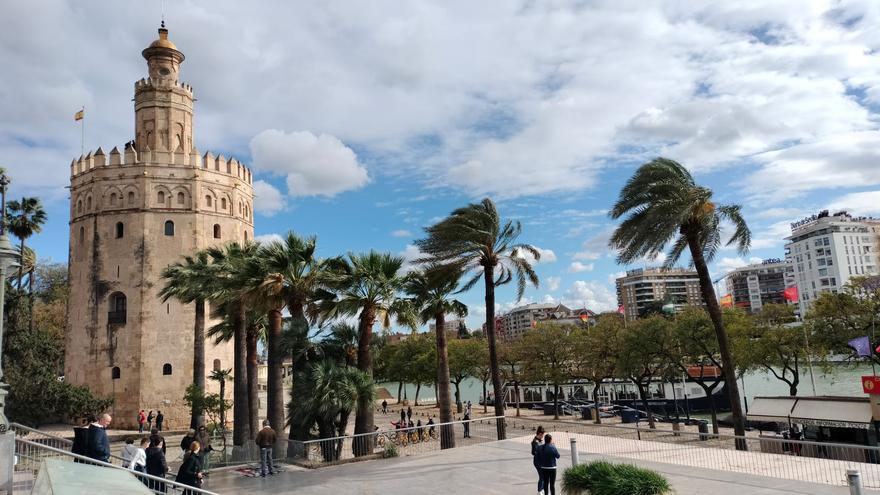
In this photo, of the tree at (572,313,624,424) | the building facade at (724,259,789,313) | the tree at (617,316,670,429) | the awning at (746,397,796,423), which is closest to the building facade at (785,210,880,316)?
the building facade at (724,259,789,313)

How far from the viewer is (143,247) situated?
41281 millimetres

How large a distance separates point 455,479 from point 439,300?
9555mm

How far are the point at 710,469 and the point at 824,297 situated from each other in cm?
2034

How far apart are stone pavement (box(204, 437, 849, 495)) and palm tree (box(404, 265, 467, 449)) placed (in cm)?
480

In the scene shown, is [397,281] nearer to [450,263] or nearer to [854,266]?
[450,263]

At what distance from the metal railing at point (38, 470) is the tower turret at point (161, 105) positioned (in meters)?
34.0

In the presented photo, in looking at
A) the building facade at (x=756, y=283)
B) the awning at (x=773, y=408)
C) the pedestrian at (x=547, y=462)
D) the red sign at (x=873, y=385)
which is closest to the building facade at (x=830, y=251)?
the building facade at (x=756, y=283)

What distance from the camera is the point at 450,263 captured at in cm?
2212

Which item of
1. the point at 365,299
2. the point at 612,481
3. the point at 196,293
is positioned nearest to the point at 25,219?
the point at 196,293

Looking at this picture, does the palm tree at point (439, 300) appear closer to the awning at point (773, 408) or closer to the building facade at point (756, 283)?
the awning at point (773, 408)

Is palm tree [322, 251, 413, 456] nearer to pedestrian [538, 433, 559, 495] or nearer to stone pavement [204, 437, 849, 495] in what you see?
stone pavement [204, 437, 849, 495]

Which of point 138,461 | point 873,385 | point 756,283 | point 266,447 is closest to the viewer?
point 138,461

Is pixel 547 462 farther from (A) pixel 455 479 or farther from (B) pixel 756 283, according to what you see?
(B) pixel 756 283

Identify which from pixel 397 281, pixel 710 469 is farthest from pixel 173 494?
pixel 710 469
